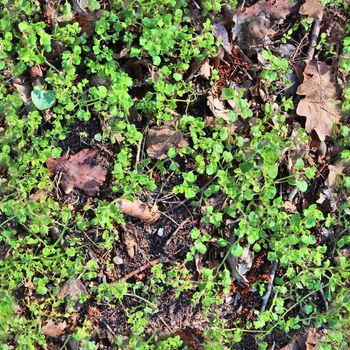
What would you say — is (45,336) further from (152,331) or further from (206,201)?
(206,201)

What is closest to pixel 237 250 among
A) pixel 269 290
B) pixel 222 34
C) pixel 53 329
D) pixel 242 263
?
pixel 242 263

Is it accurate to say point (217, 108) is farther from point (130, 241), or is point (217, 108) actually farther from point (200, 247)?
point (130, 241)

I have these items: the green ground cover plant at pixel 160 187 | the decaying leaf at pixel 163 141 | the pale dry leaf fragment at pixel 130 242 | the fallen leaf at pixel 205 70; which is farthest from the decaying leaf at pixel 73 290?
the fallen leaf at pixel 205 70

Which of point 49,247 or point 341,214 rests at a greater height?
point 341,214

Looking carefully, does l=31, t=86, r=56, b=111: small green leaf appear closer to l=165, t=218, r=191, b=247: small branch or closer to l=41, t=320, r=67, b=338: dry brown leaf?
l=165, t=218, r=191, b=247: small branch

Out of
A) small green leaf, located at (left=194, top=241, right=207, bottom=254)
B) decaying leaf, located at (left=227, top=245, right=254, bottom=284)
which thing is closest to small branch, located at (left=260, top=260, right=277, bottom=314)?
decaying leaf, located at (left=227, top=245, right=254, bottom=284)

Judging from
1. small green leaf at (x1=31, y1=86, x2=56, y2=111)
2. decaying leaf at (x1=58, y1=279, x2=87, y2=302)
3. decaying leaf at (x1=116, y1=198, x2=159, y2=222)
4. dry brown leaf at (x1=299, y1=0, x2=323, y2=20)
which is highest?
dry brown leaf at (x1=299, y1=0, x2=323, y2=20)

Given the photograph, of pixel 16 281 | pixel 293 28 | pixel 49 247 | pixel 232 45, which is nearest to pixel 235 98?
pixel 232 45
